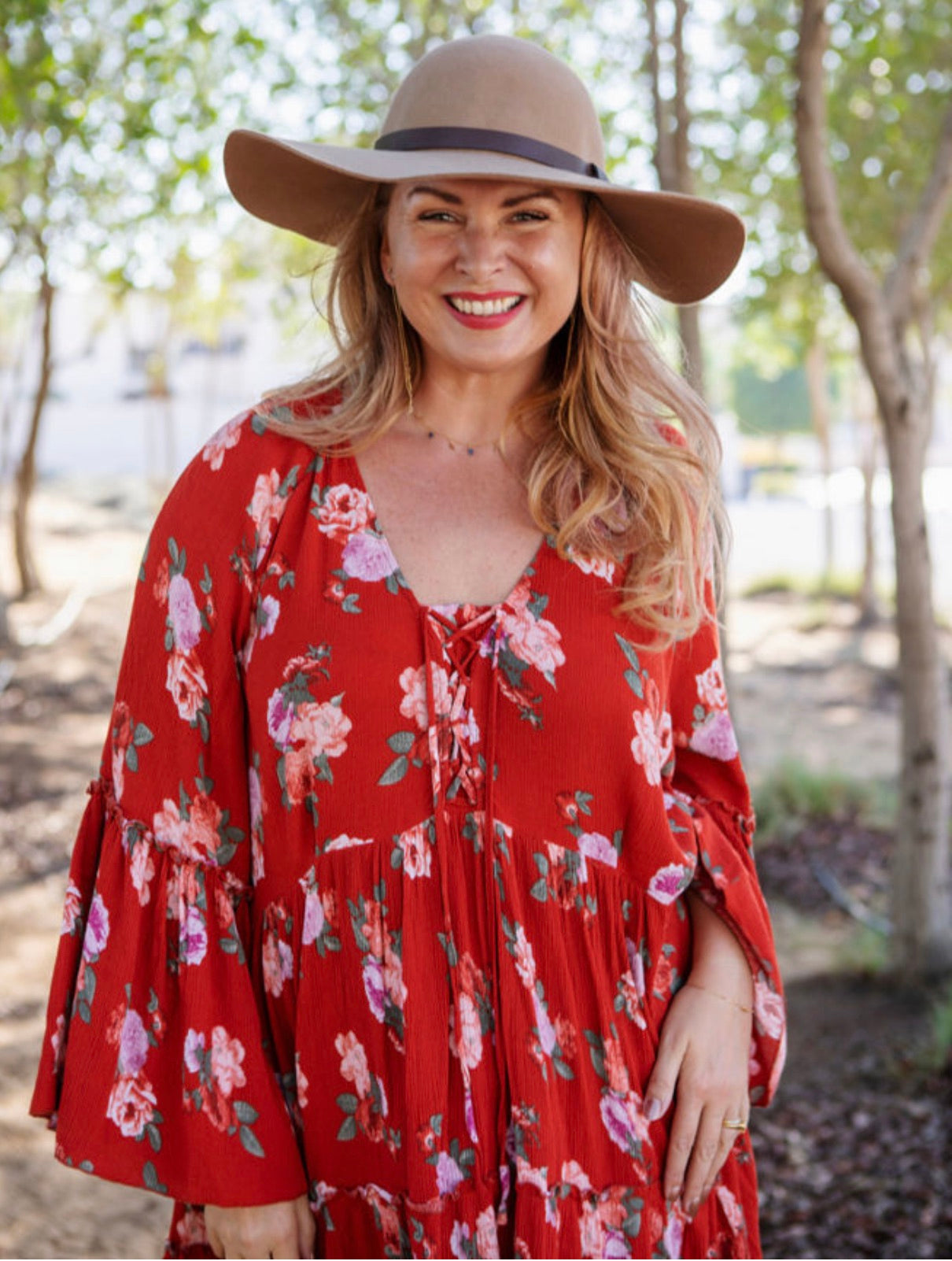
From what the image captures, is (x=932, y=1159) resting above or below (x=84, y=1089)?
below

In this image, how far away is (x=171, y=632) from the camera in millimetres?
1831

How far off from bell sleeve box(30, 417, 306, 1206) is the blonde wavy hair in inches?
9.8

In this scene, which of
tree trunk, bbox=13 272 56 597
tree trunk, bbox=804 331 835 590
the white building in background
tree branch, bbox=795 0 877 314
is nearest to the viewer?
tree branch, bbox=795 0 877 314

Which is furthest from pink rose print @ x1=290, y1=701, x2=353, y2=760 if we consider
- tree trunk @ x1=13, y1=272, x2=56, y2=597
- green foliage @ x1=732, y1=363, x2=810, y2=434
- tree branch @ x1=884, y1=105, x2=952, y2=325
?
green foliage @ x1=732, y1=363, x2=810, y2=434

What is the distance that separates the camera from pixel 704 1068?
6.42ft

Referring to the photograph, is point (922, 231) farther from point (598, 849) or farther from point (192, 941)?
point (192, 941)

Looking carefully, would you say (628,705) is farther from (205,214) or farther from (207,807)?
(205,214)

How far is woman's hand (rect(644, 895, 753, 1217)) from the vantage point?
193 cm

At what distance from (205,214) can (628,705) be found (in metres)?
11.9

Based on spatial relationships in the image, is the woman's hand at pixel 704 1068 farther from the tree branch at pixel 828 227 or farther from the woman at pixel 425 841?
the tree branch at pixel 828 227

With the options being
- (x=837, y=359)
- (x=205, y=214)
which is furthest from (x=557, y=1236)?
(x=837, y=359)

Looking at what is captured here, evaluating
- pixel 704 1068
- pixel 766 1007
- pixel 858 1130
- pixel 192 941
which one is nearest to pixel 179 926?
pixel 192 941

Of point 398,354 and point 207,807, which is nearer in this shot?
point 207,807

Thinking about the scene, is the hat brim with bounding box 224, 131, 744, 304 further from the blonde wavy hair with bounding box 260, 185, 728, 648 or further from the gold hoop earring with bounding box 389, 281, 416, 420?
the gold hoop earring with bounding box 389, 281, 416, 420
